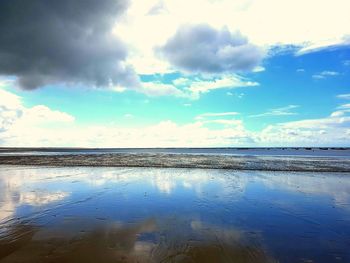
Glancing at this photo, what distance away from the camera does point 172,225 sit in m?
10.6

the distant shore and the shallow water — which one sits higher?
the distant shore

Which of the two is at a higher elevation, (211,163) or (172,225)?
(211,163)

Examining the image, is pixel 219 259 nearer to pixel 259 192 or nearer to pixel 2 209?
pixel 2 209

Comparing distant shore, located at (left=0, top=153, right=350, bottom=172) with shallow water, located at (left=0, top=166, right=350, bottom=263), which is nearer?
shallow water, located at (left=0, top=166, right=350, bottom=263)

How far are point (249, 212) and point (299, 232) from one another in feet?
9.90

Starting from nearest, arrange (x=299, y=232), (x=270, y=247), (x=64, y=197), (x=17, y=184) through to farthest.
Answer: (x=270, y=247)
(x=299, y=232)
(x=64, y=197)
(x=17, y=184)

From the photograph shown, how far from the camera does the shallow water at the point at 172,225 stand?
25.4 feet

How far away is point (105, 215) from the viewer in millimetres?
11883

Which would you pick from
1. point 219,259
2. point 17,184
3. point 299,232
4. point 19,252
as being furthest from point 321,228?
point 17,184

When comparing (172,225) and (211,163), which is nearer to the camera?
(172,225)

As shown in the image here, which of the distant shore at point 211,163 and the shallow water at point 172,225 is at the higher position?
the distant shore at point 211,163

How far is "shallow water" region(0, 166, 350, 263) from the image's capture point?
305 inches

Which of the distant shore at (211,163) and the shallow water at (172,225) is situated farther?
the distant shore at (211,163)

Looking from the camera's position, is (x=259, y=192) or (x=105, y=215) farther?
(x=259, y=192)
